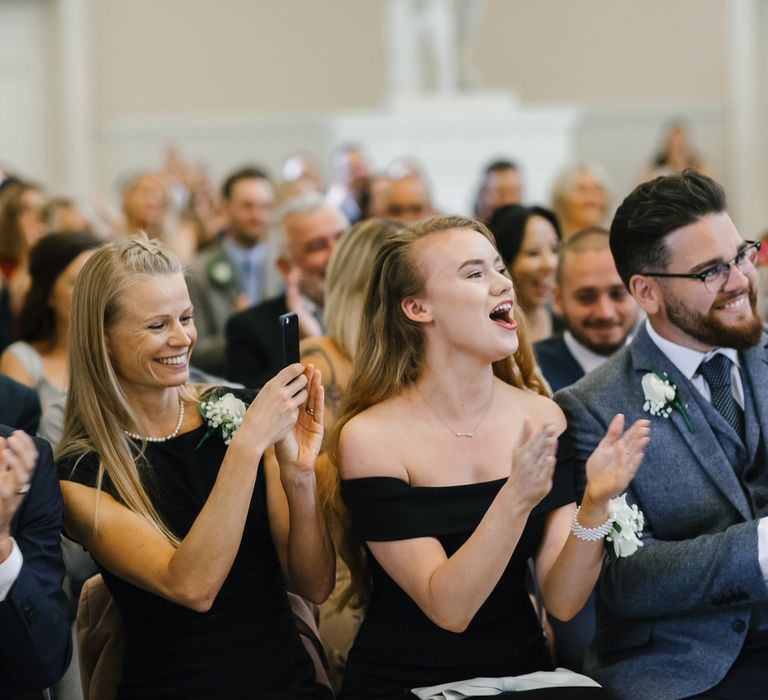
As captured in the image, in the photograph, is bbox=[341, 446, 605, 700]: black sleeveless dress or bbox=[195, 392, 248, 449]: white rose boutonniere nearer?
bbox=[341, 446, 605, 700]: black sleeveless dress

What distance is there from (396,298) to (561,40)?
11.6 metres

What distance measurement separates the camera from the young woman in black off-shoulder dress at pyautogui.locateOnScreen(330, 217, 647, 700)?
2.55 m

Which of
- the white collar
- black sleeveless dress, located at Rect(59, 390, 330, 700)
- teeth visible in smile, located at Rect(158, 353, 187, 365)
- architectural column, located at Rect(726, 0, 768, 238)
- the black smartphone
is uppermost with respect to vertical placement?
architectural column, located at Rect(726, 0, 768, 238)

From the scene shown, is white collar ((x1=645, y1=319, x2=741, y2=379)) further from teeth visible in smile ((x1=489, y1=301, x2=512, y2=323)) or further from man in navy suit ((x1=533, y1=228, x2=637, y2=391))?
man in navy suit ((x1=533, y1=228, x2=637, y2=391))

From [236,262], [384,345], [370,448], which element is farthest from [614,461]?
[236,262]

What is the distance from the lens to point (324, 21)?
1389cm

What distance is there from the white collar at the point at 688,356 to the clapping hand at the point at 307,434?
773mm

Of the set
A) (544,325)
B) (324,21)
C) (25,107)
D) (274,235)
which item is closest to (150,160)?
(25,107)

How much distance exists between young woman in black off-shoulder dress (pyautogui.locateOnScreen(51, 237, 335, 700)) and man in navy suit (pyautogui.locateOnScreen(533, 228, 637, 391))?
1.35m

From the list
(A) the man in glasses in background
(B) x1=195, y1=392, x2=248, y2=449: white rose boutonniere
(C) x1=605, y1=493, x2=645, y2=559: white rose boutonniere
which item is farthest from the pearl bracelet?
(B) x1=195, y1=392, x2=248, y2=449: white rose boutonniere

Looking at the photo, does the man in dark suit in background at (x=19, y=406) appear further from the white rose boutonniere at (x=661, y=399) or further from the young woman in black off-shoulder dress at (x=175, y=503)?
the white rose boutonniere at (x=661, y=399)

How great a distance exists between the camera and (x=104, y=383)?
271 cm

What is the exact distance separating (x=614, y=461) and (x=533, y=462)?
0.16 metres

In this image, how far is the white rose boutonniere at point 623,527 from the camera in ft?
8.50
